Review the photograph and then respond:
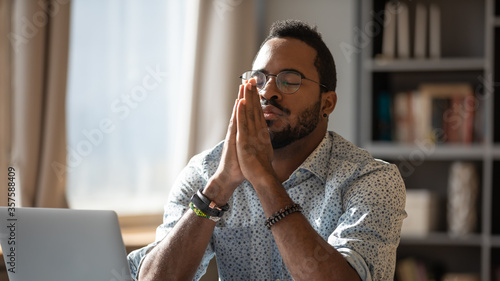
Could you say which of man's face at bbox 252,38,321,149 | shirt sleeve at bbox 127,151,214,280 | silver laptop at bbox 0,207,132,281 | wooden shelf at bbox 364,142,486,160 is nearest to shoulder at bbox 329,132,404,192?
man's face at bbox 252,38,321,149

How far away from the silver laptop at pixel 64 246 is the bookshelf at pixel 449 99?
81.4 inches

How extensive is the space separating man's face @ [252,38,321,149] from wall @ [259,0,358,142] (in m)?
1.41

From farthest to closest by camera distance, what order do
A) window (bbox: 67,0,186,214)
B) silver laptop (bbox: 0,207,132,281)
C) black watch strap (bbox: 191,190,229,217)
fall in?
1. window (bbox: 67,0,186,214)
2. black watch strap (bbox: 191,190,229,217)
3. silver laptop (bbox: 0,207,132,281)

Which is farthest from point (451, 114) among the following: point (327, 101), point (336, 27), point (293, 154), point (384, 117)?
point (293, 154)

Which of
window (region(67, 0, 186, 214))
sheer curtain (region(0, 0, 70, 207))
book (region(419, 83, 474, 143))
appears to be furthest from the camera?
book (region(419, 83, 474, 143))

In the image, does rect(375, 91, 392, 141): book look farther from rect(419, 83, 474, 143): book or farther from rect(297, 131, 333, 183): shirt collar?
rect(297, 131, 333, 183): shirt collar

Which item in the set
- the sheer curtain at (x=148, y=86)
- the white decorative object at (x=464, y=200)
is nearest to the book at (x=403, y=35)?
the white decorative object at (x=464, y=200)

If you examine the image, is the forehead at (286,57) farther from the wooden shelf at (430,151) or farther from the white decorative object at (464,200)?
the white decorative object at (464,200)

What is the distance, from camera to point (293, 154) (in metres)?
1.71

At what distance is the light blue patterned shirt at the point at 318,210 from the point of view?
143cm

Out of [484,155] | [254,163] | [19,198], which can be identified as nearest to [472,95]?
[484,155]

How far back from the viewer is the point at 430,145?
297 centimetres

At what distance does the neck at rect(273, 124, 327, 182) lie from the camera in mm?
1685

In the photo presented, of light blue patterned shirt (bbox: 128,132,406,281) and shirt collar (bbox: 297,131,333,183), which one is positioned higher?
shirt collar (bbox: 297,131,333,183)
